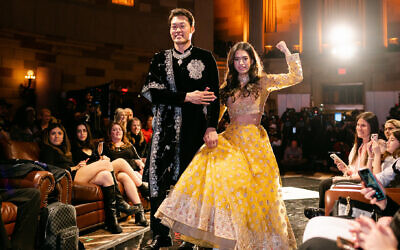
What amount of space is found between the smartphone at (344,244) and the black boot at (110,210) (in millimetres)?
2539

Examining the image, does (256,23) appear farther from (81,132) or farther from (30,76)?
(81,132)

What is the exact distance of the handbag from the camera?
5.86 ft

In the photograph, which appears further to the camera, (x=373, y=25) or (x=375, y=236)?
(x=373, y=25)

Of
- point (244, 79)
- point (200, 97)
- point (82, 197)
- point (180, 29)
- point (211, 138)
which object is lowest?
point (82, 197)

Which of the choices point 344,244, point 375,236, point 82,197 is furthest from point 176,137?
point 82,197

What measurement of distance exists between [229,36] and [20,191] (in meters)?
12.0

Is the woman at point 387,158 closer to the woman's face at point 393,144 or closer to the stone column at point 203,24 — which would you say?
the woman's face at point 393,144

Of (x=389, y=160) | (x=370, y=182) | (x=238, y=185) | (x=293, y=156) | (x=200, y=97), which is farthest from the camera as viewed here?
(x=293, y=156)

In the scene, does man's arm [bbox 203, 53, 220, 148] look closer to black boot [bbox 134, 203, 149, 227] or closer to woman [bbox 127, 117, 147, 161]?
black boot [bbox 134, 203, 149, 227]

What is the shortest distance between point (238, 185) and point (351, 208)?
0.58 m

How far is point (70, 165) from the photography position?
3.67 m

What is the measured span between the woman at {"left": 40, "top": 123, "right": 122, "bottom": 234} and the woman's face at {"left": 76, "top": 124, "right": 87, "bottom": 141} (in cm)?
32

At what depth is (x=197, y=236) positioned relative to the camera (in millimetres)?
1897

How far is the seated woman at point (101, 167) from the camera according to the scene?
360 cm
